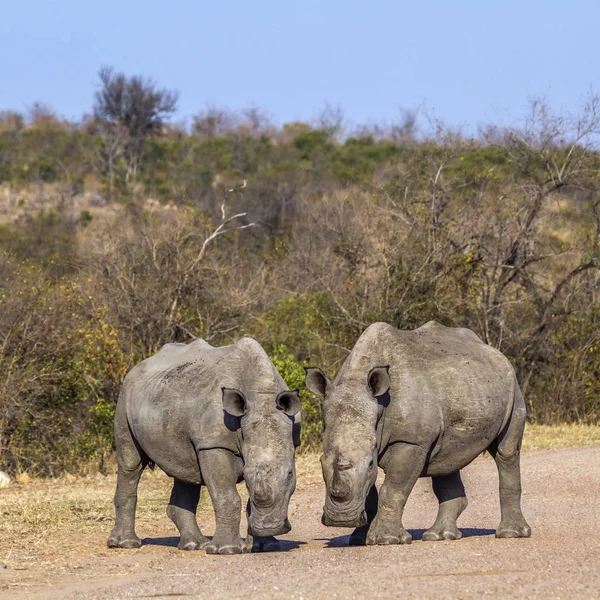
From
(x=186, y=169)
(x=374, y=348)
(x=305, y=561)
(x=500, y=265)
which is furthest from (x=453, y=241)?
(x=186, y=169)

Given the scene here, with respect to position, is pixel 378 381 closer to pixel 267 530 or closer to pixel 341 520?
pixel 341 520

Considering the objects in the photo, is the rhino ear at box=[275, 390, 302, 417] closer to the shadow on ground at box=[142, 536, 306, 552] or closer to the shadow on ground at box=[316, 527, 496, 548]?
the shadow on ground at box=[142, 536, 306, 552]

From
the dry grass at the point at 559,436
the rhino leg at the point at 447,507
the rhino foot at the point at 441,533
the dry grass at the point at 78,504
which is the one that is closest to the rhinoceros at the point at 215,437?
the dry grass at the point at 78,504

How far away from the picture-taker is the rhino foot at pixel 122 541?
1108 cm

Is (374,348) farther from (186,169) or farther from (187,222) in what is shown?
(186,169)

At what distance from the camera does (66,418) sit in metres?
19.0

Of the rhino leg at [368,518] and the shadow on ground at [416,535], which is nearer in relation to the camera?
the rhino leg at [368,518]

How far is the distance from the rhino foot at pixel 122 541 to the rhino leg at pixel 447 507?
100 inches

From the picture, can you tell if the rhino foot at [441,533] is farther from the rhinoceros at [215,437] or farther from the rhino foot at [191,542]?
the rhino foot at [191,542]

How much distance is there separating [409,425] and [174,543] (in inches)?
108

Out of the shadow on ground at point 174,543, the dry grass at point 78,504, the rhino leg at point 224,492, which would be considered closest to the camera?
the rhino leg at point 224,492

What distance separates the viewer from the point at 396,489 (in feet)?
33.5

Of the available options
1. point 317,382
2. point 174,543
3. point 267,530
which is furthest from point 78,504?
point 267,530

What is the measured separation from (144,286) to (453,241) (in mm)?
5369
